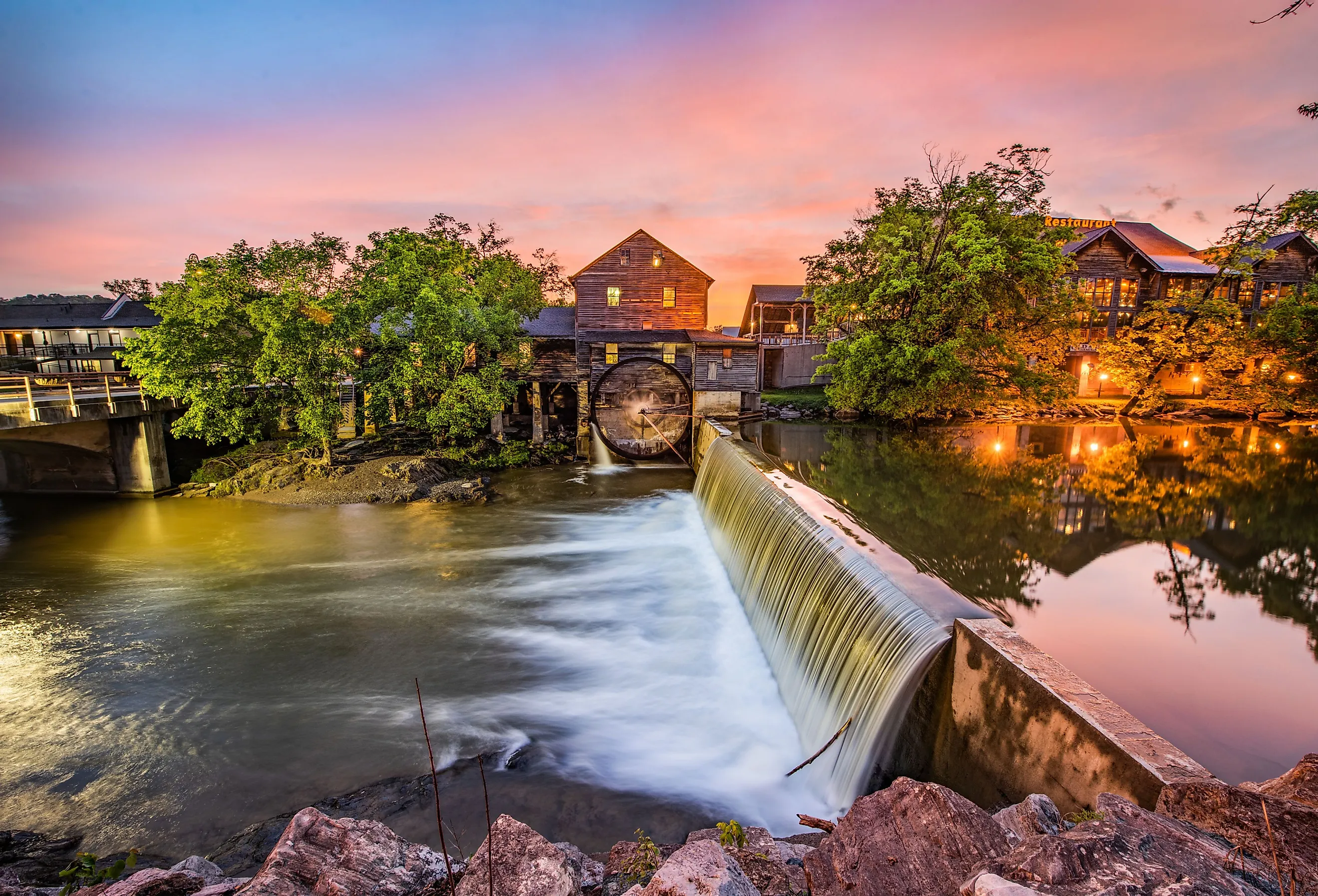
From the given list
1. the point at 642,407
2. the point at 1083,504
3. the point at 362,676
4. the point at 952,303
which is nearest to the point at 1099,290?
the point at 952,303

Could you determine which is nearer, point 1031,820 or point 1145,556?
point 1031,820

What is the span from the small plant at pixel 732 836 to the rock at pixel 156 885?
3039 millimetres

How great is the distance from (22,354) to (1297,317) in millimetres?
62855

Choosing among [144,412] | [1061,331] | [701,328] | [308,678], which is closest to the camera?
[308,678]

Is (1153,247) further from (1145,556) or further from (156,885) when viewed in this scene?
(156,885)

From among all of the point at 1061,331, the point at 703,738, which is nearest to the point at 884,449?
the point at 1061,331

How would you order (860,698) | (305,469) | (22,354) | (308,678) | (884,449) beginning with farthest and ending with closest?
(22,354), (884,449), (305,469), (308,678), (860,698)

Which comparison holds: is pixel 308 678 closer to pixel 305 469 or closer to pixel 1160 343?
pixel 305 469

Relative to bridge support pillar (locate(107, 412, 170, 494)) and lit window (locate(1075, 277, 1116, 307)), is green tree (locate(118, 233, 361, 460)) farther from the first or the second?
lit window (locate(1075, 277, 1116, 307))

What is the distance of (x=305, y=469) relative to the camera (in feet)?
56.9

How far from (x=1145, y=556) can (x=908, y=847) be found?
11.0 metres

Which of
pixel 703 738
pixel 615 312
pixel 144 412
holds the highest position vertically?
pixel 615 312

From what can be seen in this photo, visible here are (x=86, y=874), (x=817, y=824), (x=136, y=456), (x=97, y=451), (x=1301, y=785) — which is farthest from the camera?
(x=136, y=456)

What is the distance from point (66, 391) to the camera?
14.9 m
